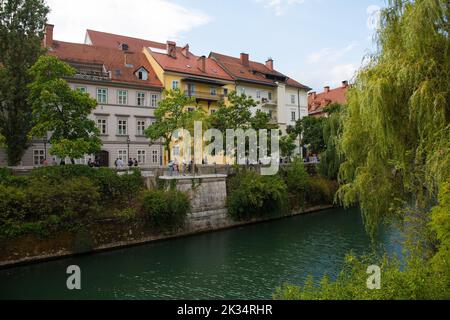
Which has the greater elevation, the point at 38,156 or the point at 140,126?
the point at 140,126

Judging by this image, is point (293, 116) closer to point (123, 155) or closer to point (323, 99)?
point (323, 99)

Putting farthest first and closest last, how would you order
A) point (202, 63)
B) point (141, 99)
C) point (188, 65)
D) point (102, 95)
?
1. point (202, 63)
2. point (188, 65)
3. point (141, 99)
4. point (102, 95)

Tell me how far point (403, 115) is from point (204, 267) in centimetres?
1101

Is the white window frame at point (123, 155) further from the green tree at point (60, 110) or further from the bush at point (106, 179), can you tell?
the green tree at point (60, 110)

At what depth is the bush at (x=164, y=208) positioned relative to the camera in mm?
21844

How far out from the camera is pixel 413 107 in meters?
9.47

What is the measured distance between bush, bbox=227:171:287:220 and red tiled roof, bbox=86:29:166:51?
21969 mm

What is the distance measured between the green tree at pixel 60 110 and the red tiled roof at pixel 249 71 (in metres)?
22.8

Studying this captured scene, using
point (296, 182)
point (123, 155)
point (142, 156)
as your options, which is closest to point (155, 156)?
point (142, 156)

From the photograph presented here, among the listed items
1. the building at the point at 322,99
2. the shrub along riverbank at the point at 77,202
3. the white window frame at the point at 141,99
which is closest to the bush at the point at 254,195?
the shrub along riverbank at the point at 77,202

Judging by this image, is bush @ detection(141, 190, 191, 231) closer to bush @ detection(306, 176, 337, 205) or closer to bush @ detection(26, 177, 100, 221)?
bush @ detection(26, 177, 100, 221)

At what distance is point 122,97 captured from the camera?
109ft
